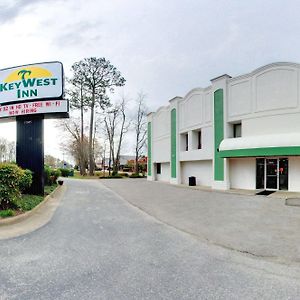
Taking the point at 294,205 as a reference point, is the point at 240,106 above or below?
above

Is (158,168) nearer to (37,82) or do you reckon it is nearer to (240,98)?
(240,98)

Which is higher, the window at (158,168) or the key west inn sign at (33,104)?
the key west inn sign at (33,104)

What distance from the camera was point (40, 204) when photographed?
10836 millimetres

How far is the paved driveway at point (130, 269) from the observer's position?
371cm

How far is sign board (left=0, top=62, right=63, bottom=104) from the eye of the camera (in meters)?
13.0

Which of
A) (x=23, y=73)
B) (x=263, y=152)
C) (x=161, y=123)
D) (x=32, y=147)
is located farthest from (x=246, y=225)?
(x=161, y=123)

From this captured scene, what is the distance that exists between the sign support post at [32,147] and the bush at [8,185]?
3.85 metres

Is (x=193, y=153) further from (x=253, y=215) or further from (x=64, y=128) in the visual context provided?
(x=64, y=128)

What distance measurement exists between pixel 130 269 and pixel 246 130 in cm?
1651

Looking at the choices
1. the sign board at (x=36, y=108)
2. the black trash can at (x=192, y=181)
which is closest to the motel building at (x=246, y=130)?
the black trash can at (x=192, y=181)

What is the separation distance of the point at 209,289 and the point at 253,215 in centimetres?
677

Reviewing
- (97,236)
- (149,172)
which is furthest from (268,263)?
(149,172)

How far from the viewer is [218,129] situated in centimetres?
2062

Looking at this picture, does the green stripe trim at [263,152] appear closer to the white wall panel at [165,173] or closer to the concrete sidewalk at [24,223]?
the white wall panel at [165,173]
